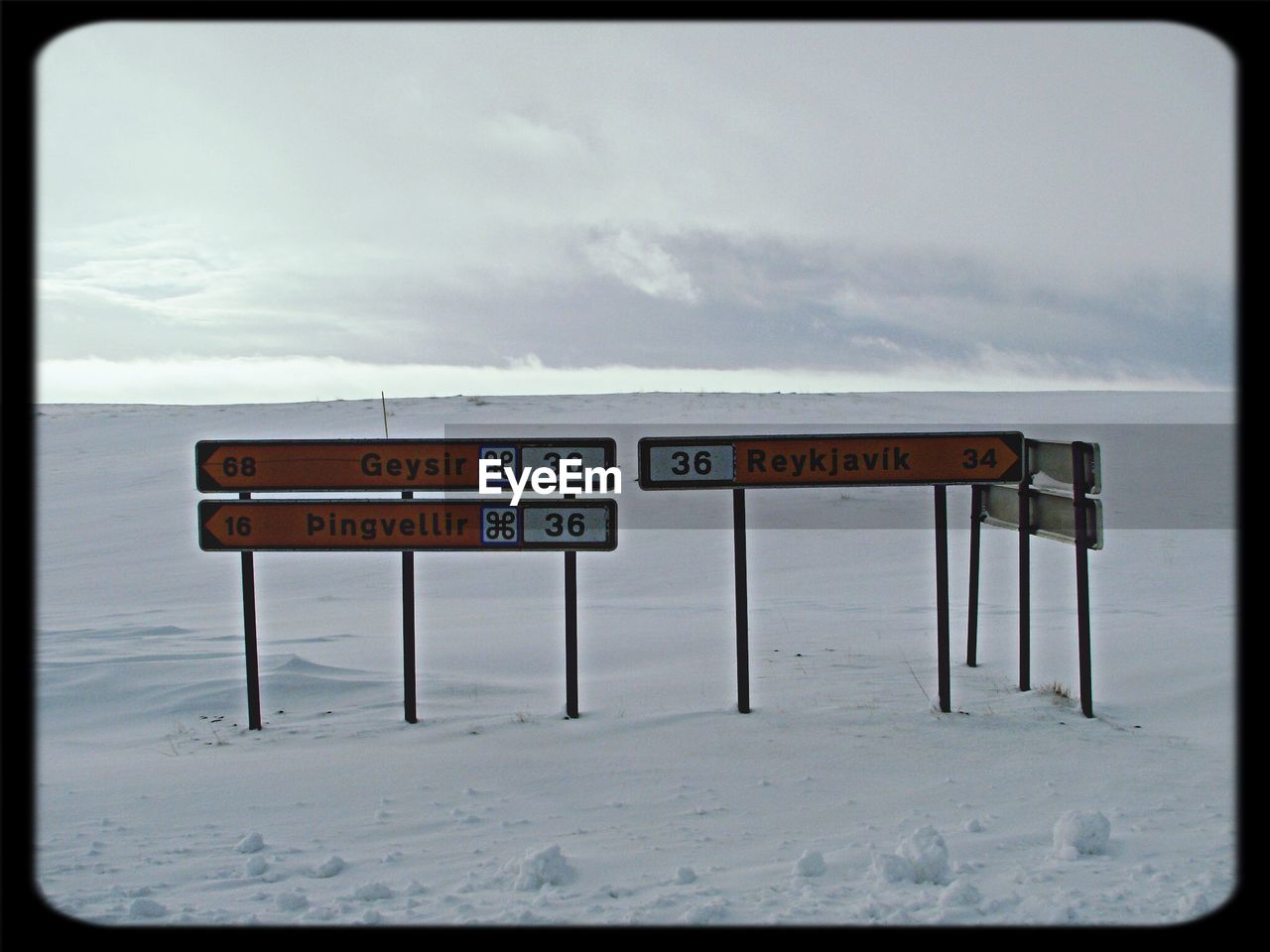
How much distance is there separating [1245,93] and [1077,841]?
9.26 feet

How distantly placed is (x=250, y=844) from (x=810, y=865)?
7.60 feet

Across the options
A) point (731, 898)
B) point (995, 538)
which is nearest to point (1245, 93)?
point (731, 898)

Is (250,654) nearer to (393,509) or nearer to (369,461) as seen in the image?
(393,509)

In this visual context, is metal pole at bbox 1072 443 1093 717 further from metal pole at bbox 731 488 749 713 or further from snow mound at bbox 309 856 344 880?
snow mound at bbox 309 856 344 880

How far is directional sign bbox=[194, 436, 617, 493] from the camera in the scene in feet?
21.6

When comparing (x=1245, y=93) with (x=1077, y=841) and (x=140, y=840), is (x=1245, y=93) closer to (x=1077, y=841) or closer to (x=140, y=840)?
(x=1077, y=841)

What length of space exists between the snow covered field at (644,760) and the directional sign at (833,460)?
1496 millimetres

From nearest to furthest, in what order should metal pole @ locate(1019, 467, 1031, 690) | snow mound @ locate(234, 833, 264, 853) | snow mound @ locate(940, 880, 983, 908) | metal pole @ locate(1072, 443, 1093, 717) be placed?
snow mound @ locate(940, 880, 983, 908), snow mound @ locate(234, 833, 264, 853), metal pole @ locate(1072, 443, 1093, 717), metal pole @ locate(1019, 467, 1031, 690)

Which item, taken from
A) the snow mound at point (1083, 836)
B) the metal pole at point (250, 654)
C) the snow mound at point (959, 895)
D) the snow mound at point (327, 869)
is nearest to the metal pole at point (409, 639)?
the metal pole at point (250, 654)

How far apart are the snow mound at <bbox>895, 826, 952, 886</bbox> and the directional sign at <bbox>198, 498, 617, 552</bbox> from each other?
10.1 feet

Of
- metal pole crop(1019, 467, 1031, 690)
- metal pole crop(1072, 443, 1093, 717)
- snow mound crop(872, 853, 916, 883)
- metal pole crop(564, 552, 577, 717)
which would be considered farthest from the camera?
metal pole crop(1019, 467, 1031, 690)

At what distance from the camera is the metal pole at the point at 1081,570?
21.2ft

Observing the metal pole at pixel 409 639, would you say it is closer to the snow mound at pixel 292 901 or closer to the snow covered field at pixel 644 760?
the snow covered field at pixel 644 760
